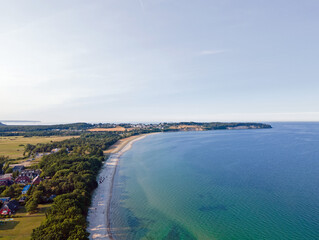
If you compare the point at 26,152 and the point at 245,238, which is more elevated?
the point at 26,152

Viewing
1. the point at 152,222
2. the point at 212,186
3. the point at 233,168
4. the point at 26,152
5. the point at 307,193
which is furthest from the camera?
the point at 26,152

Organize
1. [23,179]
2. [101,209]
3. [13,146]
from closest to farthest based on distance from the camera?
[101,209], [23,179], [13,146]

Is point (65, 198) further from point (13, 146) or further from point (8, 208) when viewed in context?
point (13, 146)

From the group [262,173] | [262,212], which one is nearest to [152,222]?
[262,212]

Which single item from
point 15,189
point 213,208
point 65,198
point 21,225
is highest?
point 65,198

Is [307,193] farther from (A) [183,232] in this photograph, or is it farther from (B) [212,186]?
(A) [183,232]

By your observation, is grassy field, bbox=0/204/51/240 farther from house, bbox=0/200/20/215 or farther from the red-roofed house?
the red-roofed house

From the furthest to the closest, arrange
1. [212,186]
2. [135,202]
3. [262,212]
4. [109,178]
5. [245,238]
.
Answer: [109,178] < [212,186] < [135,202] < [262,212] < [245,238]

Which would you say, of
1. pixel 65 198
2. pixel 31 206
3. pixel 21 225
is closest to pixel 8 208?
pixel 31 206
